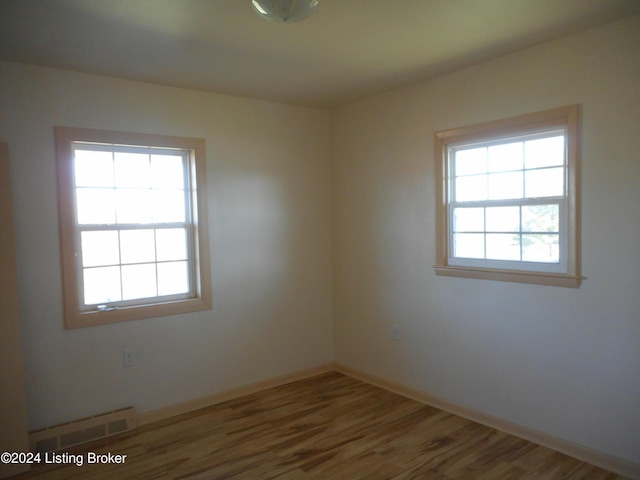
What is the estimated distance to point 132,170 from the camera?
3537 millimetres

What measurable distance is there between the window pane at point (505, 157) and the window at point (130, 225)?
2.31 meters

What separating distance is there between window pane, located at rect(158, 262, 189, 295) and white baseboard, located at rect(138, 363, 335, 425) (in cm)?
93

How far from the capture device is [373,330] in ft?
13.9

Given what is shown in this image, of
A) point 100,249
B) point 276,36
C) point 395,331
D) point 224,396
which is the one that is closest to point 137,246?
point 100,249

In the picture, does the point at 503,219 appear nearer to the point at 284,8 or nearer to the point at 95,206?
the point at 284,8

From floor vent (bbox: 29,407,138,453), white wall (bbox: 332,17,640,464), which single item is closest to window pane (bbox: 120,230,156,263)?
floor vent (bbox: 29,407,138,453)

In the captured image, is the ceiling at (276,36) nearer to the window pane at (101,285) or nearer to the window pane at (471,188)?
the window pane at (471,188)

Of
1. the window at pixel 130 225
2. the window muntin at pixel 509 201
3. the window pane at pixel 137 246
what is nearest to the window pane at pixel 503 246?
the window muntin at pixel 509 201

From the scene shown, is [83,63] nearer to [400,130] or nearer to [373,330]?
[400,130]

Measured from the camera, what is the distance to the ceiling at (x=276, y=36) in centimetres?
231

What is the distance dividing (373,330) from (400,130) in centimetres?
185

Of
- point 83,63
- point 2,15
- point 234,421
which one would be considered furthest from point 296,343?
point 2,15

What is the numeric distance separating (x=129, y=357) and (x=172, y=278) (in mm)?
694

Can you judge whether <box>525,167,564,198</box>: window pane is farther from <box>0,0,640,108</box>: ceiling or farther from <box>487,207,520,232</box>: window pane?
<box>0,0,640,108</box>: ceiling
